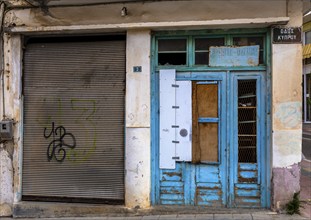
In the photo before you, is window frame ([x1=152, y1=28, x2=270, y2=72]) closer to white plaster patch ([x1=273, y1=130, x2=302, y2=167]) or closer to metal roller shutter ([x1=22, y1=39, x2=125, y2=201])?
metal roller shutter ([x1=22, y1=39, x2=125, y2=201])

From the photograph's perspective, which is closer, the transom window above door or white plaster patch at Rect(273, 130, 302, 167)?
white plaster patch at Rect(273, 130, 302, 167)

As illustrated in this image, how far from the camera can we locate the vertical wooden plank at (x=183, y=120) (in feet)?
21.4

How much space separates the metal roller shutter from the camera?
6.77m

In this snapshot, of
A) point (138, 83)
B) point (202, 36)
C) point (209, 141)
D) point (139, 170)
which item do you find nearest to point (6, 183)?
point (139, 170)

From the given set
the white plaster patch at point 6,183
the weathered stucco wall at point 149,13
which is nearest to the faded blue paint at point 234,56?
the weathered stucco wall at point 149,13

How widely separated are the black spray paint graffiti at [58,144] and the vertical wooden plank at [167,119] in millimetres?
1680

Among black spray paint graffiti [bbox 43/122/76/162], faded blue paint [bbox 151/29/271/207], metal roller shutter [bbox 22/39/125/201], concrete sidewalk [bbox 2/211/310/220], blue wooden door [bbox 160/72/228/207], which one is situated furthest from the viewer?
black spray paint graffiti [bbox 43/122/76/162]

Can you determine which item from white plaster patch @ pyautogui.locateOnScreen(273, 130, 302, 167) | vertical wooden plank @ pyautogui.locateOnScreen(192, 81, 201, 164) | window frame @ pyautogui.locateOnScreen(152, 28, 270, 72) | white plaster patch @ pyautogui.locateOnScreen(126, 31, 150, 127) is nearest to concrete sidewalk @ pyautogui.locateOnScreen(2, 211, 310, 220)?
white plaster patch @ pyautogui.locateOnScreen(273, 130, 302, 167)

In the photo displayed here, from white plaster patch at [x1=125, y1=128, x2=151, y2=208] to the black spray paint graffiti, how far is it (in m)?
1.19

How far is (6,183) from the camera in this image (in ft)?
22.5

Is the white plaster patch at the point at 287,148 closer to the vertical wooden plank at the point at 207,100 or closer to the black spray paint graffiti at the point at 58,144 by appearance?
the vertical wooden plank at the point at 207,100

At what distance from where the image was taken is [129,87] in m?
6.62

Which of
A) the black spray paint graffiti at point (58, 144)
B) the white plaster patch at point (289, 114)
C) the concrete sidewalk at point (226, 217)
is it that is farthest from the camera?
the black spray paint graffiti at point (58, 144)

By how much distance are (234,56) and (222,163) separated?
186 cm
